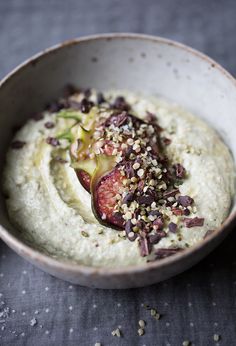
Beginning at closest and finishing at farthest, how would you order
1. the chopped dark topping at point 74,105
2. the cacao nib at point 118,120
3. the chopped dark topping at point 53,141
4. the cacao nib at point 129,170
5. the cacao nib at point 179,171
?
the cacao nib at point 129,170 → the cacao nib at point 179,171 → the cacao nib at point 118,120 → the chopped dark topping at point 53,141 → the chopped dark topping at point 74,105

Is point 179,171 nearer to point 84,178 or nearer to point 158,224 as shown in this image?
point 158,224

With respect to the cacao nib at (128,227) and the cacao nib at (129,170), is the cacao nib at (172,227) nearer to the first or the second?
the cacao nib at (128,227)

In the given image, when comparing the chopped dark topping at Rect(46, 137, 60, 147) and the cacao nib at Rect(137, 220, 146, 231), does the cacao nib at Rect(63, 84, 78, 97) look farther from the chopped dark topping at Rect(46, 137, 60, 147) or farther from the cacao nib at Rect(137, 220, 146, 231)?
the cacao nib at Rect(137, 220, 146, 231)

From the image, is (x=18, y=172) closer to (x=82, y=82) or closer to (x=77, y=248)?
(x=77, y=248)

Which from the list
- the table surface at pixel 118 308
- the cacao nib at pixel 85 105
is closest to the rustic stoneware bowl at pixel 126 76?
the cacao nib at pixel 85 105

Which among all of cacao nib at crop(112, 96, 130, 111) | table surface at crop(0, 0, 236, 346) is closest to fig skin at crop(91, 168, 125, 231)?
table surface at crop(0, 0, 236, 346)

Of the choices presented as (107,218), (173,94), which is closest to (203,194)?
(107,218)

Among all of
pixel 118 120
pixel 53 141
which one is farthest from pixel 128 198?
pixel 53 141
